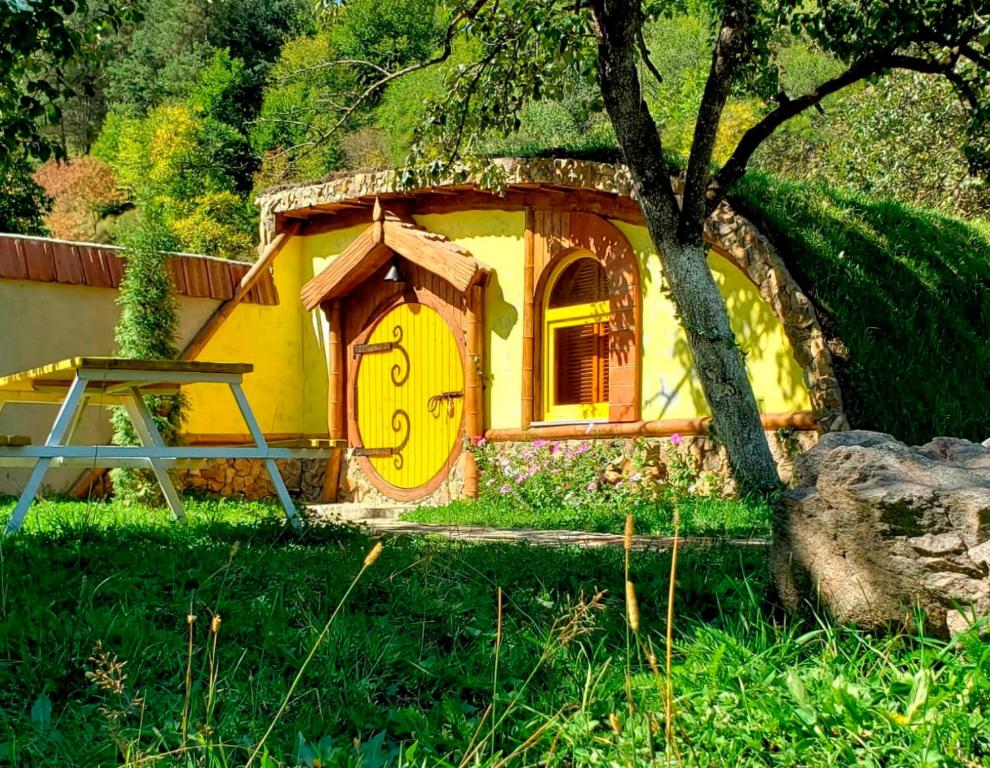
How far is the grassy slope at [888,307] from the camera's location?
374 inches

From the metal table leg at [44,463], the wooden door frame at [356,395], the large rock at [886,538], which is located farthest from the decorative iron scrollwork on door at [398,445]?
the large rock at [886,538]

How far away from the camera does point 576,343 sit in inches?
445

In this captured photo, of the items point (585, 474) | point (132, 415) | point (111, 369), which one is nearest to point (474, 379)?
point (585, 474)

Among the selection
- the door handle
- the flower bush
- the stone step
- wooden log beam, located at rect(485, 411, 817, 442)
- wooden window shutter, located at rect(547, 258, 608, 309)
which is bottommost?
the stone step

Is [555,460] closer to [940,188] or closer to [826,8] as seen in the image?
[826,8]

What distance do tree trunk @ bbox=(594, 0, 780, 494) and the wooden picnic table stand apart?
9.62 feet

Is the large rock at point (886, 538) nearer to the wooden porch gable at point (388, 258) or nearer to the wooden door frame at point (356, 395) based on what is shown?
the wooden porch gable at point (388, 258)

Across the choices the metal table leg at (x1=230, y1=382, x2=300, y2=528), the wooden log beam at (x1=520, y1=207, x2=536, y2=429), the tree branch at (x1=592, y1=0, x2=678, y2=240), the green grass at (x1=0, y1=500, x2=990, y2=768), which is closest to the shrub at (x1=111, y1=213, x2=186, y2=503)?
the wooden log beam at (x1=520, y1=207, x2=536, y2=429)

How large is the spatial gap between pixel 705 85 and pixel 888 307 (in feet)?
9.80

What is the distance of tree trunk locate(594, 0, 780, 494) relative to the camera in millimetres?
7707

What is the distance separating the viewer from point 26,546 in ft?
16.2

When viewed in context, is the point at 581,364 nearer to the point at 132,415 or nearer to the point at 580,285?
the point at 580,285

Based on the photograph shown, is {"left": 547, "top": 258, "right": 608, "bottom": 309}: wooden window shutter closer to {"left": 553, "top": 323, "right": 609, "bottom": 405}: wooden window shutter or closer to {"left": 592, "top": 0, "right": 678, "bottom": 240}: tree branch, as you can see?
{"left": 553, "top": 323, "right": 609, "bottom": 405}: wooden window shutter

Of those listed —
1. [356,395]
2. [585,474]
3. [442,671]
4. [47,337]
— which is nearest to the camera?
[442,671]
